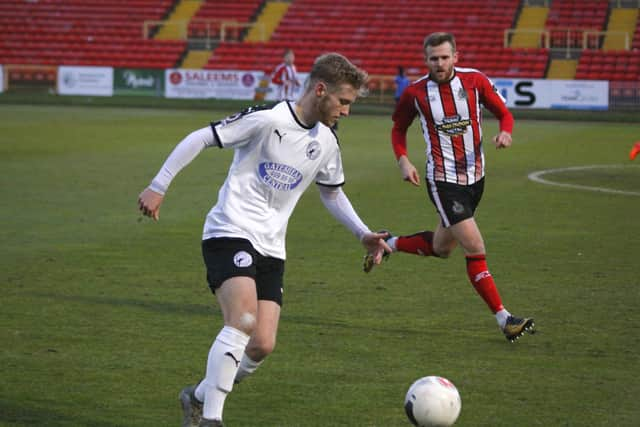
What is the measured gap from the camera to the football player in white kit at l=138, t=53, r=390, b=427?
18.0 ft

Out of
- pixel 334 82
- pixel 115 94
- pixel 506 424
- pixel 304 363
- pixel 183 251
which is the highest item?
pixel 334 82

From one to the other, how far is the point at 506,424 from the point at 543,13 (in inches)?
1609

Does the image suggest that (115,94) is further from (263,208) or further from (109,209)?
(263,208)

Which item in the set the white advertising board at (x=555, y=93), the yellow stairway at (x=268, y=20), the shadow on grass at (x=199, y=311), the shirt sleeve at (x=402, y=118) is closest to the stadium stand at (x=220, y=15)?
the yellow stairway at (x=268, y=20)

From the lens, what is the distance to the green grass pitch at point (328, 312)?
6383mm

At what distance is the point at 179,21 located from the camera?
4769 cm

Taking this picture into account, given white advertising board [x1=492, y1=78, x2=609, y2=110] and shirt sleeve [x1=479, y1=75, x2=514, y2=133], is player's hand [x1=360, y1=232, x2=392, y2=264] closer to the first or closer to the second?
shirt sleeve [x1=479, y1=75, x2=514, y2=133]

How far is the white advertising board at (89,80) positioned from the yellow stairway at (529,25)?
15.5 meters

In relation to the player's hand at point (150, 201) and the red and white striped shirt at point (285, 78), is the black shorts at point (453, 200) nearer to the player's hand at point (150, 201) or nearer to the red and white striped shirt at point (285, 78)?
the player's hand at point (150, 201)

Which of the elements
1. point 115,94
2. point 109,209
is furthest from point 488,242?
point 115,94

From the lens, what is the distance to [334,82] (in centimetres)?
546

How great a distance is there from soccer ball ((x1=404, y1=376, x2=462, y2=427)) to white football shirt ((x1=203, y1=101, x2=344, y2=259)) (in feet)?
3.31

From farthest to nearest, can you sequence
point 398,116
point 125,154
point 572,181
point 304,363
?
1. point 125,154
2. point 572,181
3. point 398,116
4. point 304,363

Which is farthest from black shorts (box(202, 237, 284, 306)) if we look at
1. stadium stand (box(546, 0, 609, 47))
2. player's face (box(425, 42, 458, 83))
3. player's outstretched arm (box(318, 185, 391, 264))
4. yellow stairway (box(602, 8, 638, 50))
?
yellow stairway (box(602, 8, 638, 50))
